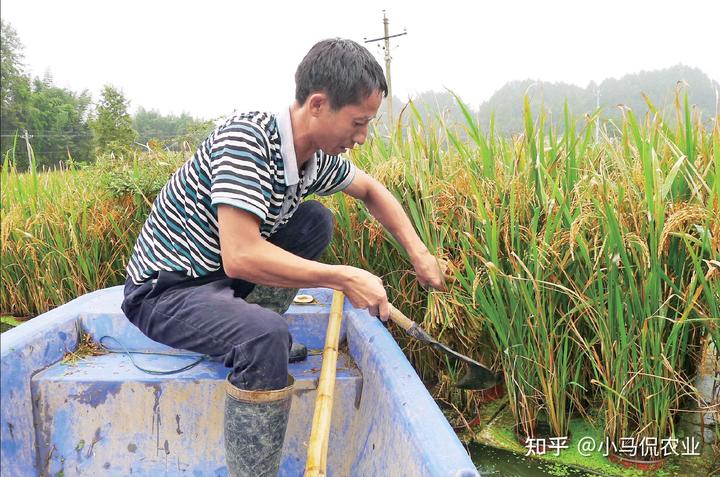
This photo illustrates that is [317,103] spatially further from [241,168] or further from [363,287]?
[363,287]

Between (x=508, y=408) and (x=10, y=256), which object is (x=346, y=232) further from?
(x=10, y=256)

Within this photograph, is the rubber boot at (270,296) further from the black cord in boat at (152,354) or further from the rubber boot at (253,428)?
the rubber boot at (253,428)

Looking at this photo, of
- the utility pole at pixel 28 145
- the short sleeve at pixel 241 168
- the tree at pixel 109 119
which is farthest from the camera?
the tree at pixel 109 119

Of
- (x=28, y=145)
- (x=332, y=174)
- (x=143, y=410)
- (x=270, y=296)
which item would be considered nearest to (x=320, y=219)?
(x=332, y=174)

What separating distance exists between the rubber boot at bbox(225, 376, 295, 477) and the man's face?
603mm

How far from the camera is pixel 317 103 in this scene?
1292 millimetres

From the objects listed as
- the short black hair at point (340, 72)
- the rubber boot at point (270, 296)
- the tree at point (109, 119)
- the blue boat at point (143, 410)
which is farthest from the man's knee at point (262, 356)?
the tree at point (109, 119)

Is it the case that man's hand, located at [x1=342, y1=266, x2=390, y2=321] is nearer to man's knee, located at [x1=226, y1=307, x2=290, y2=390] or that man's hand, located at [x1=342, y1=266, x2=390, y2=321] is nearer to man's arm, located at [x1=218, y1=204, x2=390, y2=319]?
man's arm, located at [x1=218, y1=204, x2=390, y2=319]

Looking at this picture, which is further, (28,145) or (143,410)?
(28,145)

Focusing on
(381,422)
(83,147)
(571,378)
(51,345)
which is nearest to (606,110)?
(571,378)

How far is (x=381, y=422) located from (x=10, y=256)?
98.6 inches

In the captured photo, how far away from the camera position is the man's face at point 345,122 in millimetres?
1286

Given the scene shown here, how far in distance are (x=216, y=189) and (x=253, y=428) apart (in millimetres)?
543

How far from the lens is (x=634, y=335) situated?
1.40 meters
